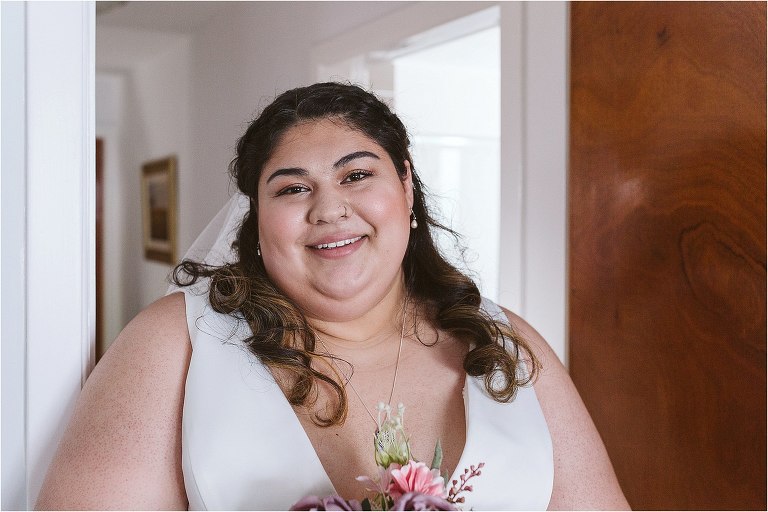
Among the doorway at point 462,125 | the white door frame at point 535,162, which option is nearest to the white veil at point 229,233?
the white door frame at point 535,162

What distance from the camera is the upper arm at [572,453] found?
139 cm

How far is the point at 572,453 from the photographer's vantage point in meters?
1.41

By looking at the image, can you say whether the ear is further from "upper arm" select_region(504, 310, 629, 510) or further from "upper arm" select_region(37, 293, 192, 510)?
"upper arm" select_region(37, 293, 192, 510)

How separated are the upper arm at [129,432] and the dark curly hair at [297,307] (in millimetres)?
159

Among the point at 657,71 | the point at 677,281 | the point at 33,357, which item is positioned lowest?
the point at 33,357

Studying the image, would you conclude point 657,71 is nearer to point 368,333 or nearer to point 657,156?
point 657,156

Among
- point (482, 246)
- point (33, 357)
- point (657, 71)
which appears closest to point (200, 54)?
point (482, 246)

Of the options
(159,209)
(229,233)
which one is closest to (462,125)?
(159,209)

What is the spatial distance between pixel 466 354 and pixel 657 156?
743 millimetres

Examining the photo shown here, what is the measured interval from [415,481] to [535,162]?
53.9 inches

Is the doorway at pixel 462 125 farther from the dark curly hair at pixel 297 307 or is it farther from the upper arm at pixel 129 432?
the upper arm at pixel 129 432

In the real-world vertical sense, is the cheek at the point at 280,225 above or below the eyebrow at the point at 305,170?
below

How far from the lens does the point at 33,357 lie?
1.23m

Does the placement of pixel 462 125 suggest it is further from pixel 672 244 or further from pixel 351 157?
pixel 351 157
